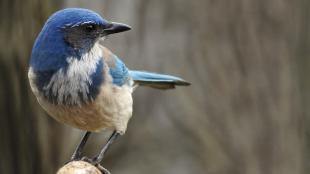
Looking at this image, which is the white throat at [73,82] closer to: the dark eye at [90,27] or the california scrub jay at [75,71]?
the california scrub jay at [75,71]

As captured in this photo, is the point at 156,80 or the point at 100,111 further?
the point at 156,80

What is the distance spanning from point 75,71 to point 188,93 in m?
1.28

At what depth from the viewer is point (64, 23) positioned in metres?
3.72

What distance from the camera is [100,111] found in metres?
3.96

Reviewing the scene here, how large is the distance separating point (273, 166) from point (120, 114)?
1560mm

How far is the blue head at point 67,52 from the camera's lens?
3729 millimetres

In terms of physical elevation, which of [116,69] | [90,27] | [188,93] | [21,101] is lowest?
[21,101]

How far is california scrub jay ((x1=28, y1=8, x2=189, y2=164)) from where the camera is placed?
3.75 metres

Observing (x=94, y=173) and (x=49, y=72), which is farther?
(x=49, y=72)

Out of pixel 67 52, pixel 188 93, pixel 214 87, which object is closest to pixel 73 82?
pixel 67 52

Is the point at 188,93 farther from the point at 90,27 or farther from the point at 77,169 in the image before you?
the point at 77,169

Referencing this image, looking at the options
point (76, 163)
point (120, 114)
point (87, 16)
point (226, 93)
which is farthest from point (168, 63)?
point (76, 163)

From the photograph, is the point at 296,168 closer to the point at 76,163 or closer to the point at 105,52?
the point at 105,52

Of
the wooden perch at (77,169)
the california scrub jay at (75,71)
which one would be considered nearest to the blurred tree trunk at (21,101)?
the california scrub jay at (75,71)
